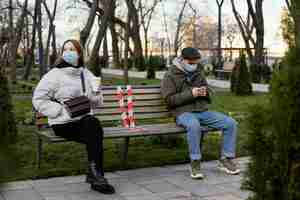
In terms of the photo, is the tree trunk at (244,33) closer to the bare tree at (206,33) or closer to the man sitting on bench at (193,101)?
the man sitting on bench at (193,101)

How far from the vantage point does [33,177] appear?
5.27 meters

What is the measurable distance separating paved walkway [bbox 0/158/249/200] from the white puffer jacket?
62 cm

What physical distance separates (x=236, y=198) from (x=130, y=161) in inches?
68.5

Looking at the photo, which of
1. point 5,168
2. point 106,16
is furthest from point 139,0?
point 5,168

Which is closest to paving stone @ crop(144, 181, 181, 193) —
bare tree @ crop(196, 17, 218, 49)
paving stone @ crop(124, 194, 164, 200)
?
paving stone @ crop(124, 194, 164, 200)

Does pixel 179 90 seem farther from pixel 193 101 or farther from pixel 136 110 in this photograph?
pixel 136 110

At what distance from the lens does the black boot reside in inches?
187

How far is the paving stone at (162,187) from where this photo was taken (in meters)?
4.88

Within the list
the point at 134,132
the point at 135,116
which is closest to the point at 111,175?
the point at 134,132

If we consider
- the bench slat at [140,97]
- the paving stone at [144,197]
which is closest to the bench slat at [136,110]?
the bench slat at [140,97]

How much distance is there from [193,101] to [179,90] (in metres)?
0.20

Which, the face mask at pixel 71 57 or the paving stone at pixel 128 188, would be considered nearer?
the paving stone at pixel 128 188

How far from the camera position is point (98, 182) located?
477 cm

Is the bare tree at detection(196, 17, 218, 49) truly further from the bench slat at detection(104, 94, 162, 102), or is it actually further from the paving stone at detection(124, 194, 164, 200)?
the paving stone at detection(124, 194, 164, 200)
